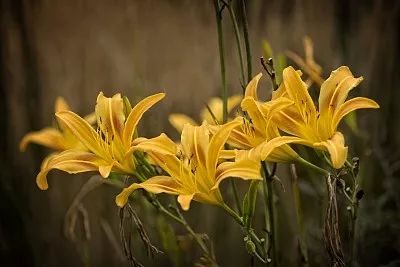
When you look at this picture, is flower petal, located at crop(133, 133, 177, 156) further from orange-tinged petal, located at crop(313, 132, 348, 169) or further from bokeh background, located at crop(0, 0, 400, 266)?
bokeh background, located at crop(0, 0, 400, 266)

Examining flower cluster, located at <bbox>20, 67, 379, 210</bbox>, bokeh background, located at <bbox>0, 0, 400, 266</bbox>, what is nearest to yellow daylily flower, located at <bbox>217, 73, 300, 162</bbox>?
flower cluster, located at <bbox>20, 67, 379, 210</bbox>

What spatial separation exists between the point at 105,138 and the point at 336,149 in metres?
0.15

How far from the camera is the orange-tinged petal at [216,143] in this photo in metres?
0.43

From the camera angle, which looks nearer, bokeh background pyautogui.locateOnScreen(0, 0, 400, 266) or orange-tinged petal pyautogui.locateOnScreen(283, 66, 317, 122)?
orange-tinged petal pyautogui.locateOnScreen(283, 66, 317, 122)

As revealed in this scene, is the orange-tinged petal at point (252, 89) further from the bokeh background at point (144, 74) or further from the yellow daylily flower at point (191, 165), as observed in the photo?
the bokeh background at point (144, 74)

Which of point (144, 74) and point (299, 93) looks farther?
point (144, 74)

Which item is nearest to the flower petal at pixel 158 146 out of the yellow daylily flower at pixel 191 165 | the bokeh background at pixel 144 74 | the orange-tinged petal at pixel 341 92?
the yellow daylily flower at pixel 191 165

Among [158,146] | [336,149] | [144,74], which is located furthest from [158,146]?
[144,74]

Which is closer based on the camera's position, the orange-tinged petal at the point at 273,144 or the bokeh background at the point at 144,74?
the orange-tinged petal at the point at 273,144

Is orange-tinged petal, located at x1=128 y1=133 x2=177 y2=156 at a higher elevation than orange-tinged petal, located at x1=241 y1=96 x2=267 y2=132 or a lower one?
lower

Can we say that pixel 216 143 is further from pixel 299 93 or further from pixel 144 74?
pixel 144 74

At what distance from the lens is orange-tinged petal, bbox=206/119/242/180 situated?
17.1 inches

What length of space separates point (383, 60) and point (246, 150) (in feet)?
2.07

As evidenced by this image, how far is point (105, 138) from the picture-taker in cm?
48
